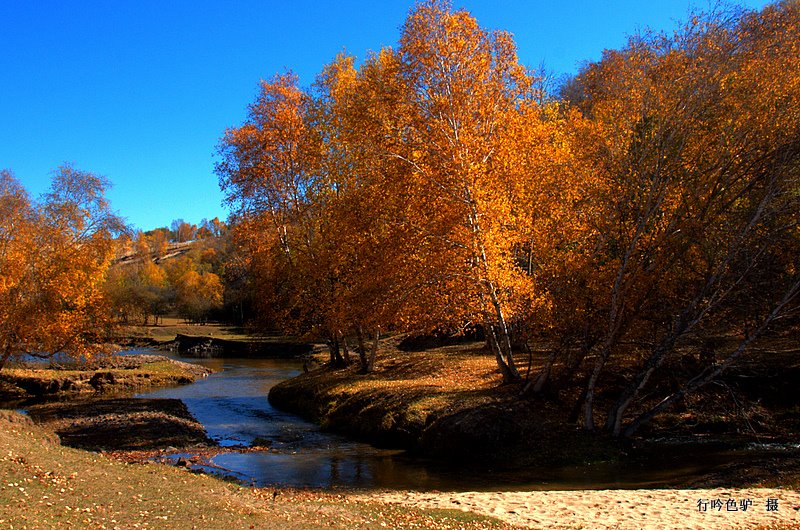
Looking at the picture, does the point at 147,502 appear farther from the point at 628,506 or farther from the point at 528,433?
the point at 528,433

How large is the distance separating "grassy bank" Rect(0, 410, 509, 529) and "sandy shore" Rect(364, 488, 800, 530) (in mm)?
1008

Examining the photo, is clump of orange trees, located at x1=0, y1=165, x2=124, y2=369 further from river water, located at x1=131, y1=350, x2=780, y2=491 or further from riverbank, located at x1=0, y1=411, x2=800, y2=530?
riverbank, located at x1=0, y1=411, x2=800, y2=530

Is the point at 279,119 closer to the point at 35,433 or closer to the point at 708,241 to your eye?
the point at 35,433

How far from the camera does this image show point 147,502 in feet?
35.0

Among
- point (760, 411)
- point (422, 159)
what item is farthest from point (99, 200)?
point (760, 411)

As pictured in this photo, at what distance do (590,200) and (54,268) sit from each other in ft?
90.2

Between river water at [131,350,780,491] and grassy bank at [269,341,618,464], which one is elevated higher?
grassy bank at [269,341,618,464]

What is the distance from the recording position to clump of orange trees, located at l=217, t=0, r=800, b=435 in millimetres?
17109

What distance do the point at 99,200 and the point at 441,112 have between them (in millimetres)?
22616

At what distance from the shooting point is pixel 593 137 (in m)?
22.3

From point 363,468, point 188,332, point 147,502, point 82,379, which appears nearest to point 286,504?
point 147,502

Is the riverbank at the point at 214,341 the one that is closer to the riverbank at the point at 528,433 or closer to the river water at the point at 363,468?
the river water at the point at 363,468

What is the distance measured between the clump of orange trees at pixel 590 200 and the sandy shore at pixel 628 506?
5.50m

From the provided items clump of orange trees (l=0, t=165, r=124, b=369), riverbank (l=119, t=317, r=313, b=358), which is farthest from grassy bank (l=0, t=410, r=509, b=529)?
riverbank (l=119, t=317, r=313, b=358)
